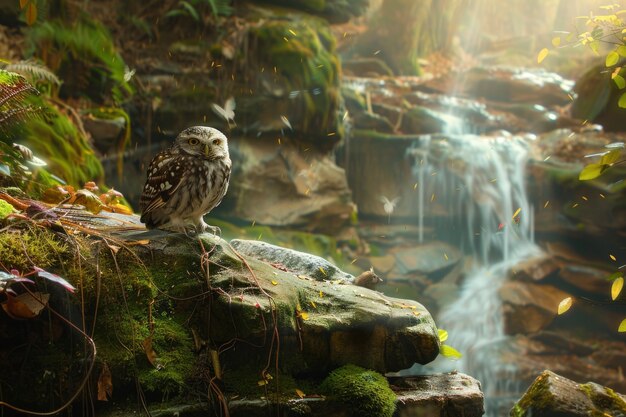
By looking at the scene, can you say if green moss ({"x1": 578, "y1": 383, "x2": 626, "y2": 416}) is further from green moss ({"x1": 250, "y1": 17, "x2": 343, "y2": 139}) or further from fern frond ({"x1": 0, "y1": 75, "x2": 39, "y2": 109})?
green moss ({"x1": 250, "y1": 17, "x2": 343, "y2": 139})

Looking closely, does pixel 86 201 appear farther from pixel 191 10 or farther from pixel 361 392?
pixel 191 10

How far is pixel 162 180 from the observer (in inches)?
126

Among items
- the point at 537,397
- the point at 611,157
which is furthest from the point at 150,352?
the point at 537,397

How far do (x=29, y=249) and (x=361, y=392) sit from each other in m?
1.95

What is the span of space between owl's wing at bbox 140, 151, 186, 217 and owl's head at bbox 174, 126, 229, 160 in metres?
0.09

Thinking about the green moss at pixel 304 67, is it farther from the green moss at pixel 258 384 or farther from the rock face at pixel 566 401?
the green moss at pixel 258 384

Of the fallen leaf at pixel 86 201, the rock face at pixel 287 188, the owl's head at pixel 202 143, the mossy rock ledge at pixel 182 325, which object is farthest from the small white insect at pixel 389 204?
the owl's head at pixel 202 143

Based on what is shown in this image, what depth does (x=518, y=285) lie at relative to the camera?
9391 millimetres

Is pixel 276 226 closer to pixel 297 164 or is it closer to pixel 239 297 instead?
pixel 297 164

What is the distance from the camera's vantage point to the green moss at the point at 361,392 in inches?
118

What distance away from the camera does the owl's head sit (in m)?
3.16

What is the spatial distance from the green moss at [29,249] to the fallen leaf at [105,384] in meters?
0.63

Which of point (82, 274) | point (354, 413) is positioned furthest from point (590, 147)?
point (82, 274)

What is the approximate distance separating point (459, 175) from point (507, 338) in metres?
3.20
